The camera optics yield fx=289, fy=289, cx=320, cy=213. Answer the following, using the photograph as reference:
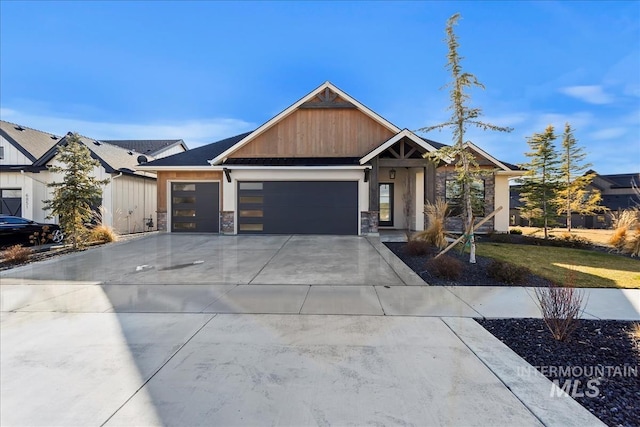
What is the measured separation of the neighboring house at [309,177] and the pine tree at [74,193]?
11.5 feet

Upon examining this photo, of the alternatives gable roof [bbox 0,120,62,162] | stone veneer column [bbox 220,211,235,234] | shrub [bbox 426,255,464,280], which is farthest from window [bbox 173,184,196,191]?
shrub [bbox 426,255,464,280]

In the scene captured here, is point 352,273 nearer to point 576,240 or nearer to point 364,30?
point 364,30

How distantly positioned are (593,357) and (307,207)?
11415mm

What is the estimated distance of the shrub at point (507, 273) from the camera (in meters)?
6.23

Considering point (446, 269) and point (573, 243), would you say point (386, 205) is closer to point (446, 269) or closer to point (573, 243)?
point (573, 243)

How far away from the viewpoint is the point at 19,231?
11.5 m

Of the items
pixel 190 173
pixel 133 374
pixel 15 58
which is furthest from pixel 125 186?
pixel 133 374

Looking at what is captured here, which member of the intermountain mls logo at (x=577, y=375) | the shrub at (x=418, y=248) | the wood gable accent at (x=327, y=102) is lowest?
the intermountain mls logo at (x=577, y=375)

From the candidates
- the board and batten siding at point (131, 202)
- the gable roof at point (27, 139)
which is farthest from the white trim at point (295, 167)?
the gable roof at point (27, 139)

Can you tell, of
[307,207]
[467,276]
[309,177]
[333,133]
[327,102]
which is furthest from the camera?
[333,133]

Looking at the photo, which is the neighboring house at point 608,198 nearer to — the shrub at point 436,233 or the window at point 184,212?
the shrub at point 436,233

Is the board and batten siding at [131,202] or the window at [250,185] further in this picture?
the board and batten siding at [131,202]

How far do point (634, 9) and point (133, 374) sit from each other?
50.7 ft

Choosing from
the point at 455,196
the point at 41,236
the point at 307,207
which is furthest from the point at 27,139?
the point at 455,196
